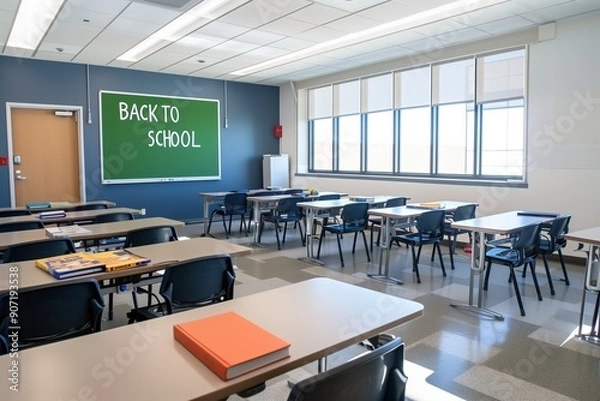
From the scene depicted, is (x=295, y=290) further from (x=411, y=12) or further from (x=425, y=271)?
(x=411, y=12)

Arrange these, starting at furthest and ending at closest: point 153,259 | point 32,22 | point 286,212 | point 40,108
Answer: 1. point 40,108
2. point 286,212
3. point 32,22
4. point 153,259

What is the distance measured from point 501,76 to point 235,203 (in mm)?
4626

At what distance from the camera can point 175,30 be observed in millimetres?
6191

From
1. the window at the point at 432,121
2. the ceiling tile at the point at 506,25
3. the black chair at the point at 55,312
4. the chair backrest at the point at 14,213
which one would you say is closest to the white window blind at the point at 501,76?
the window at the point at 432,121

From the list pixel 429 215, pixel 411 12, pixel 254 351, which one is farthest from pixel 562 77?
pixel 254 351

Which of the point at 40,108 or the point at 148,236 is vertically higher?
the point at 40,108

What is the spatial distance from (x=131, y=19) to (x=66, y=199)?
162 inches

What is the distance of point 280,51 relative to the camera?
290 inches

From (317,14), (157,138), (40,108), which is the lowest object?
(157,138)

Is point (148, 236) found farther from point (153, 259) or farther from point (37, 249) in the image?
point (153, 259)

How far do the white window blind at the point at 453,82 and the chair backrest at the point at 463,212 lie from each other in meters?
2.16

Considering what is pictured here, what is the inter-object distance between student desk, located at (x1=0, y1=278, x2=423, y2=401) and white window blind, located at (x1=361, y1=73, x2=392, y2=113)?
22.5 ft

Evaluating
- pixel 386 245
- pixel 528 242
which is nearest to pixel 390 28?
pixel 386 245

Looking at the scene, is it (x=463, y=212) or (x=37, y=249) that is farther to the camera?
(x=463, y=212)
